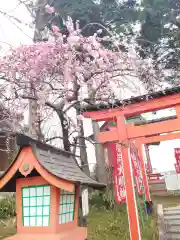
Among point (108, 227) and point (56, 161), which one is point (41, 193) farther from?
point (108, 227)

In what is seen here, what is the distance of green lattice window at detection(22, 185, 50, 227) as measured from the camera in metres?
3.76

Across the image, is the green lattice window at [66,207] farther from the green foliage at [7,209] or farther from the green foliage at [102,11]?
the green foliage at [102,11]

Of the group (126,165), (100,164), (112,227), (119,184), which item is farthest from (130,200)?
(100,164)

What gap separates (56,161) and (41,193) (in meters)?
0.59

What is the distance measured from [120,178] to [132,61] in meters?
3.74

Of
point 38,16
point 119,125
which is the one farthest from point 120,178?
point 38,16

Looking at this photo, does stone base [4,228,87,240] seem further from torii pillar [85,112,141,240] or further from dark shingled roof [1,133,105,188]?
torii pillar [85,112,141,240]

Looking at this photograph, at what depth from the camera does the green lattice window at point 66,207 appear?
3878mm

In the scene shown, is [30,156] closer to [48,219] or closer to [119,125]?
[48,219]

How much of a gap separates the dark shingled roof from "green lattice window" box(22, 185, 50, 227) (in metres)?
0.31

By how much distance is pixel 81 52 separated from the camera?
682 centimetres

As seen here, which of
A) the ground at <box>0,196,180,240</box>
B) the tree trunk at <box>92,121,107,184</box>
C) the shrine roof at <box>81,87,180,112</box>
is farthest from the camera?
the tree trunk at <box>92,121,107,184</box>

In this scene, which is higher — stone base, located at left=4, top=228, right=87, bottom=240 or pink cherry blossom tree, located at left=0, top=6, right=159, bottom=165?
pink cherry blossom tree, located at left=0, top=6, right=159, bottom=165

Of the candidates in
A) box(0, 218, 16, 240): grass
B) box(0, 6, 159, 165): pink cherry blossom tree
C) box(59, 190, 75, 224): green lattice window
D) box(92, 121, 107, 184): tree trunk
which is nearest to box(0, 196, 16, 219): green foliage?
box(0, 218, 16, 240): grass
